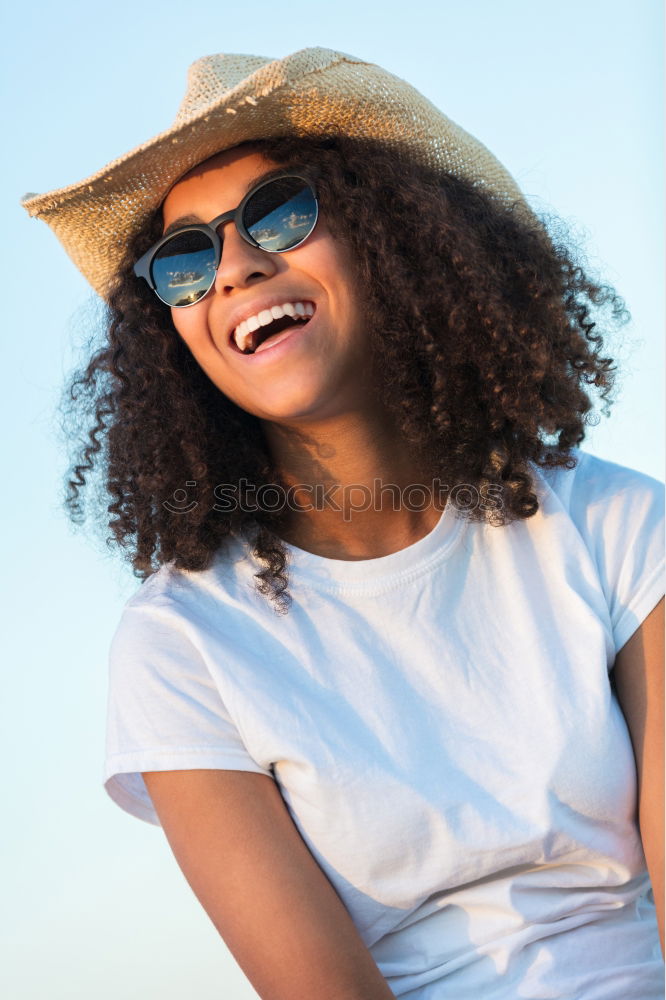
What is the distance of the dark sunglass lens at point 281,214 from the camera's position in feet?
7.81

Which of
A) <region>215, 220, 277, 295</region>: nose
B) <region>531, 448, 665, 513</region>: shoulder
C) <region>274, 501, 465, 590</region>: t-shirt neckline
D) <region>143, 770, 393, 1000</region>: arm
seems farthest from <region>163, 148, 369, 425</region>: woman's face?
<region>143, 770, 393, 1000</region>: arm

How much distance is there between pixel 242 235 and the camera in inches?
93.5

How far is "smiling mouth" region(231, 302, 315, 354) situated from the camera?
2.37m

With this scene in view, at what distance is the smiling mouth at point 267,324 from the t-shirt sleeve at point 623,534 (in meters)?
0.73

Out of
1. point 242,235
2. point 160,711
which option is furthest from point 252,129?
point 160,711

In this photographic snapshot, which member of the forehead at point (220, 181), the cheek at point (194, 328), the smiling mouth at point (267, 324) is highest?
the forehead at point (220, 181)

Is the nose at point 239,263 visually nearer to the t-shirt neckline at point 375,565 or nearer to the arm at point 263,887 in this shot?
the t-shirt neckline at point 375,565

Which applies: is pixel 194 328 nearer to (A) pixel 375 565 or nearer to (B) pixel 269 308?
(B) pixel 269 308

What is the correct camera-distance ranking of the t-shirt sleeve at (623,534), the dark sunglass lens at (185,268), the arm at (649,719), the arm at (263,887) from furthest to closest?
the dark sunglass lens at (185,268) < the t-shirt sleeve at (623,534) < the arm at (649,719) < the arm at (263,887)

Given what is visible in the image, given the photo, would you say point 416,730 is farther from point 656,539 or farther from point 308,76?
point 308,76

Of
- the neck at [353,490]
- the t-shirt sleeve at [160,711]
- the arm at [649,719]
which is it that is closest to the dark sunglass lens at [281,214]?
the neck at [353,490]

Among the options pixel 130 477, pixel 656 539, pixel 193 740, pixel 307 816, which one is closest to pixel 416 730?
pixel 307 816

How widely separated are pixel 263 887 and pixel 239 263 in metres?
1.27

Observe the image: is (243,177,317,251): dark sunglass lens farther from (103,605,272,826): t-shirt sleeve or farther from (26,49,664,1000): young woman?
(103,605,272,826): t-shirt sleeve
